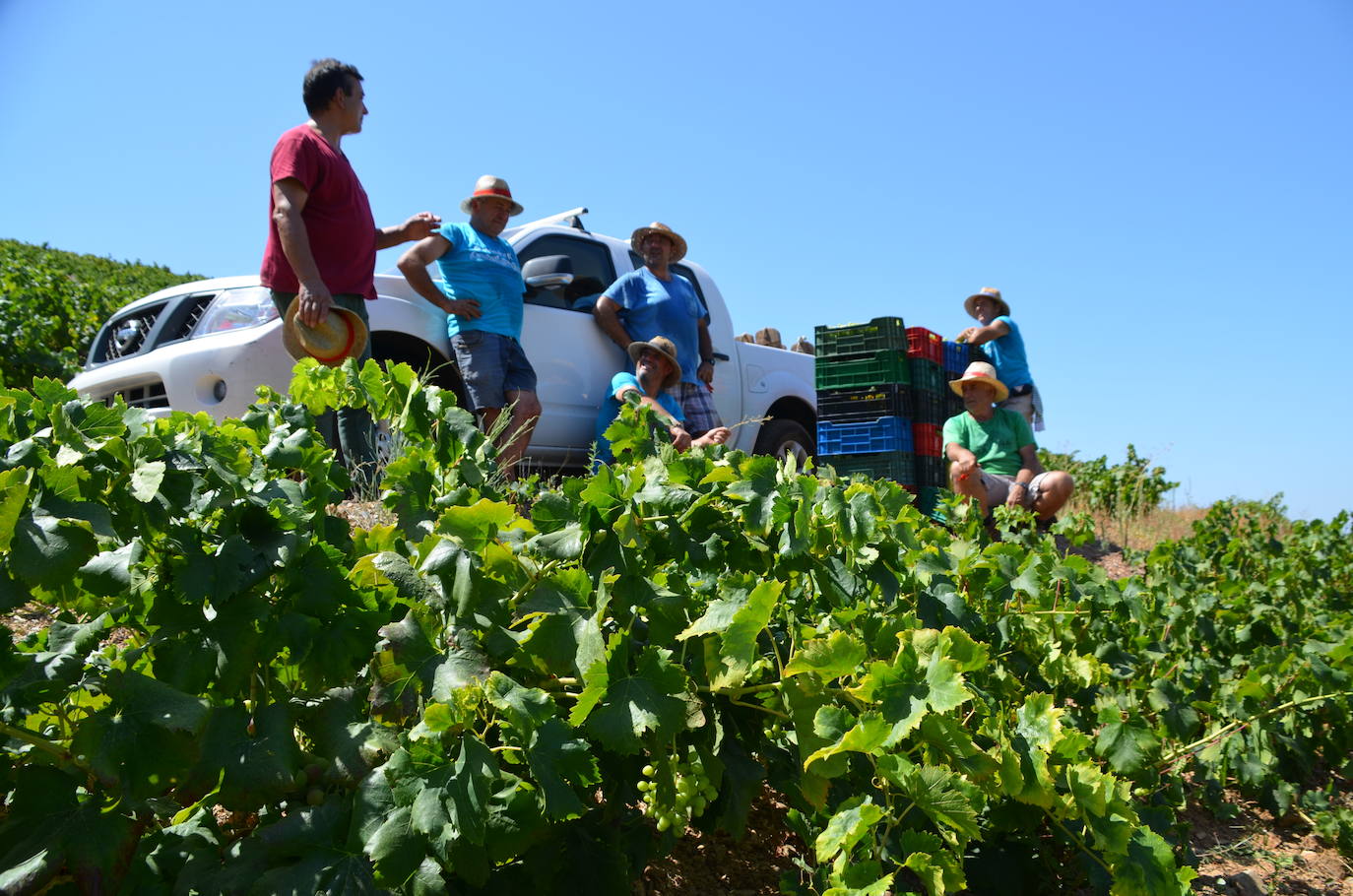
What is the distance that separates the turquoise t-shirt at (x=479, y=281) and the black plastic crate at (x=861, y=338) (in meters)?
3.16

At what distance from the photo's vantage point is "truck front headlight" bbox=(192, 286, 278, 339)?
498 centimetres

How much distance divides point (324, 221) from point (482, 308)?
1.07 meters

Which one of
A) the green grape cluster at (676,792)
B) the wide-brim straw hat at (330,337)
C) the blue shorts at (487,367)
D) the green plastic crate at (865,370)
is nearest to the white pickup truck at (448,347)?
the blue shorts at (487,367)

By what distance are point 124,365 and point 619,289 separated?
2711 mm

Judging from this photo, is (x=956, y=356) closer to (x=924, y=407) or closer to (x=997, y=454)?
(x=924, y=407)

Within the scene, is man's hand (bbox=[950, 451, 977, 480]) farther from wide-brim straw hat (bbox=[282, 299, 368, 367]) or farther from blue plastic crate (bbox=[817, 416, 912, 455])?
wide-brim straw hat (bbox=[282, 299, 368, 367])

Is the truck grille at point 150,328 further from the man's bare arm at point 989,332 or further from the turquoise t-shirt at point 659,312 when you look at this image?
the man's bare arm at point 989,332

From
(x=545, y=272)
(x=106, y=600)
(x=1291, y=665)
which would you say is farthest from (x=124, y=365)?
(x=1291, y=665)

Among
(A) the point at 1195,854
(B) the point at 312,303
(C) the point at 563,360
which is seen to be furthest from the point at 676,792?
(C) the point at 563,360

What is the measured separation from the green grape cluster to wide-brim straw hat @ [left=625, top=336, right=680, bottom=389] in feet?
14.3

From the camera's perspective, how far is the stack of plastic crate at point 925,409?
745cm

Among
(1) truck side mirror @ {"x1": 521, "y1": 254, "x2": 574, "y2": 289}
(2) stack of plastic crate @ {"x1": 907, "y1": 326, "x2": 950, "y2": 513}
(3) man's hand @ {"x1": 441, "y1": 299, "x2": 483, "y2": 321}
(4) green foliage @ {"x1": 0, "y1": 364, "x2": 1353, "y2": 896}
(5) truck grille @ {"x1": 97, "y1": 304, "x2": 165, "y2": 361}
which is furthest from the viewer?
(2) stack of plastic crate @ {"x1": 907, "y1": 326, "x2": 950, "y2": 513}

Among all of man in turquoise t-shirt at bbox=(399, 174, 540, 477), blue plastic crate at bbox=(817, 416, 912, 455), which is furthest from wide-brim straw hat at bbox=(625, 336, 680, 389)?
blue plastic crate at bbox=(817, 416, 912, 455)

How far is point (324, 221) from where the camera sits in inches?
166
